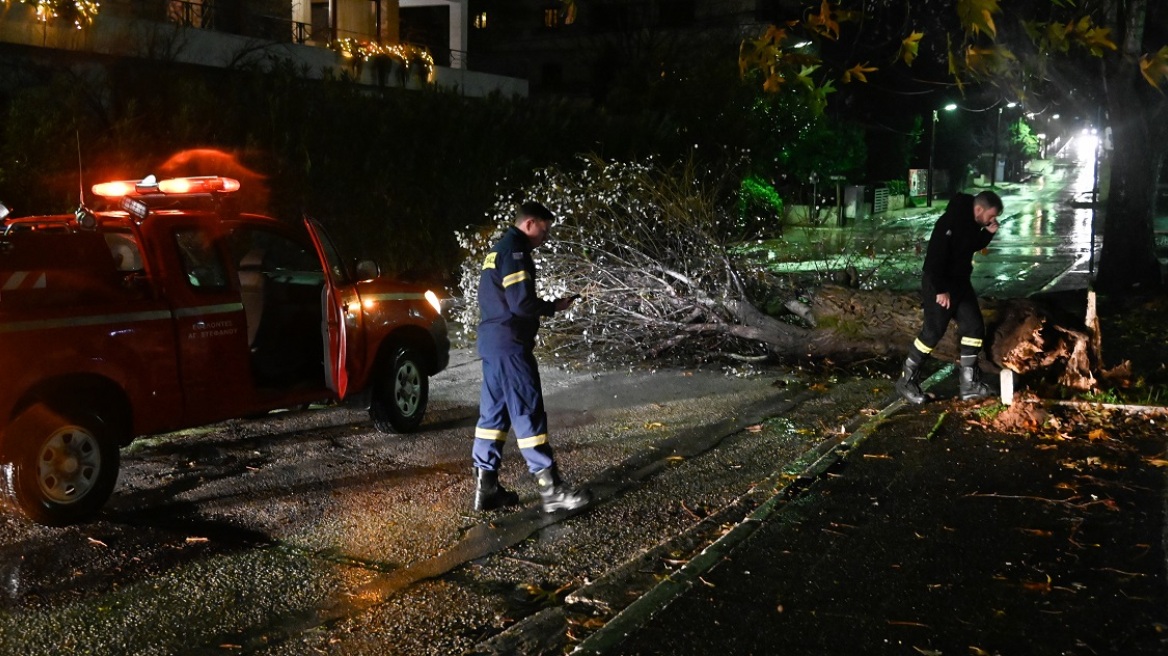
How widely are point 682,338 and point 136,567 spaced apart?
21.1 ft

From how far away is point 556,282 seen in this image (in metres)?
10.9

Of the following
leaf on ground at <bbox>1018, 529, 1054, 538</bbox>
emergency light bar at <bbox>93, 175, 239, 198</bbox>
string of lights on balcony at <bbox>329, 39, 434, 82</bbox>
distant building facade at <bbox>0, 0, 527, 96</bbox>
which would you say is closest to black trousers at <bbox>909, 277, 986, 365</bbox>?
leaf on ground at <bbox>1018, 529, 1054, 538</bbox>

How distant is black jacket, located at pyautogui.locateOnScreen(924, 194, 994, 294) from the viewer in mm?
8609

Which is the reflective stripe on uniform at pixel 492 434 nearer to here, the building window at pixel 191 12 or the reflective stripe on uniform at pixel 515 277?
the reflective stripe on uniform at pixel 515 277

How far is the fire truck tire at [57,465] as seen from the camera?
18.7ft

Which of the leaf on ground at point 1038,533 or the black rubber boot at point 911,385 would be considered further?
the black rubber boot at point 911,385

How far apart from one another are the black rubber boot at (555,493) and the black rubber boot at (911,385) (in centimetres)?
382

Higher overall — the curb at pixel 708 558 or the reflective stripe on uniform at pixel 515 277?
the reflective stripe on uniform at pixel 515 277

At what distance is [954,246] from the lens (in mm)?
8617

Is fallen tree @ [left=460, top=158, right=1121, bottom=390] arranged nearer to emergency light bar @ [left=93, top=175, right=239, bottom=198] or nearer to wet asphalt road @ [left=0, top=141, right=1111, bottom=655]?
wet asphalt road @ [left=0, top=141, right=1111, bottom=655]

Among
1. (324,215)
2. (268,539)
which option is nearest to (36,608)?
(268,539)

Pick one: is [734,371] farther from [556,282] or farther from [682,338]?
[556,282]

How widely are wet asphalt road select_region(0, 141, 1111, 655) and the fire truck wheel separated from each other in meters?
0.15

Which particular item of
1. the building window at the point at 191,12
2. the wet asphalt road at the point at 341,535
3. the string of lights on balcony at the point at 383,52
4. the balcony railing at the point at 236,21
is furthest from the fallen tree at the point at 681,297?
the string of lights on balcony at the point at 383,52
